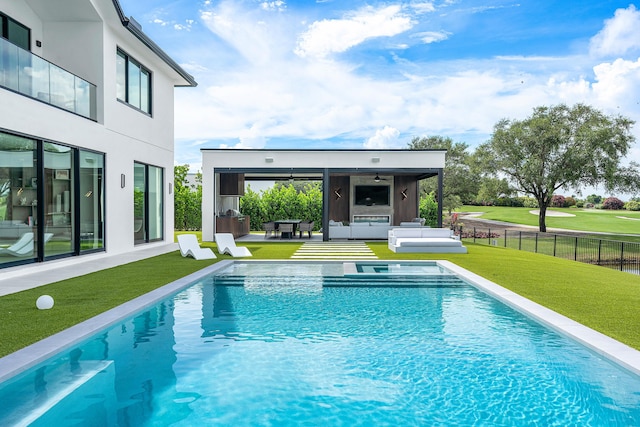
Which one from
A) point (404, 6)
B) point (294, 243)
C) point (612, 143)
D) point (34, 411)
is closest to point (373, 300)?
point (34, 411)

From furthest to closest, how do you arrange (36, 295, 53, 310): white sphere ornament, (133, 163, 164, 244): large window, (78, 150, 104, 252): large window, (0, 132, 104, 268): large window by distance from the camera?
1. (133, 163, 164, 244): large window
2. (78, 150, 104, 252): large window
3. (0, 132, 104, 268): large window
4. (36, 295, 53, 310): white sphere ornament

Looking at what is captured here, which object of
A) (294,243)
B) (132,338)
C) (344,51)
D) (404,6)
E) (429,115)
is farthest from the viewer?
(429,115)

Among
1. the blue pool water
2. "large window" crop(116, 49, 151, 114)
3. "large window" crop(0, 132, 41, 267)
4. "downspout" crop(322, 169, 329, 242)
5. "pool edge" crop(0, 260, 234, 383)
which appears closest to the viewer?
the blue pool water

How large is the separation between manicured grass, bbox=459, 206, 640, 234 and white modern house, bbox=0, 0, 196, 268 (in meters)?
41.5

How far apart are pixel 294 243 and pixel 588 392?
13.9 meters

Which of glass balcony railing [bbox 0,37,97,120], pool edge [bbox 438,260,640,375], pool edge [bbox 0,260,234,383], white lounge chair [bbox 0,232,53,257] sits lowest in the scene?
pool edge [bbox 438,260,640,375]

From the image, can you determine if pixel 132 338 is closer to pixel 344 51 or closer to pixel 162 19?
pixel 162 19

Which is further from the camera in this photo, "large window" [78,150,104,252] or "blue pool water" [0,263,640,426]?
"large window" [78,150,104,252]

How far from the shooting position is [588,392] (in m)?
3.85

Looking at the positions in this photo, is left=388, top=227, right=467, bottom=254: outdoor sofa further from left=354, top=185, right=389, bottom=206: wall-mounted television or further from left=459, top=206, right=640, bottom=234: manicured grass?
left=459, top=206, right=640, bottom=234: manicured grass

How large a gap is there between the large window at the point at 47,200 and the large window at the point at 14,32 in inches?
113

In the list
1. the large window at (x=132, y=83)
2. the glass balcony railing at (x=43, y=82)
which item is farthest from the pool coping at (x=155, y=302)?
the large window at (x=132, y=83)

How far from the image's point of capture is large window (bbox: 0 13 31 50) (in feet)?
34.1

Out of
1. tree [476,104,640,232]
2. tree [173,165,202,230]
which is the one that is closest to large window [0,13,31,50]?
tree [173,165,202,230]
